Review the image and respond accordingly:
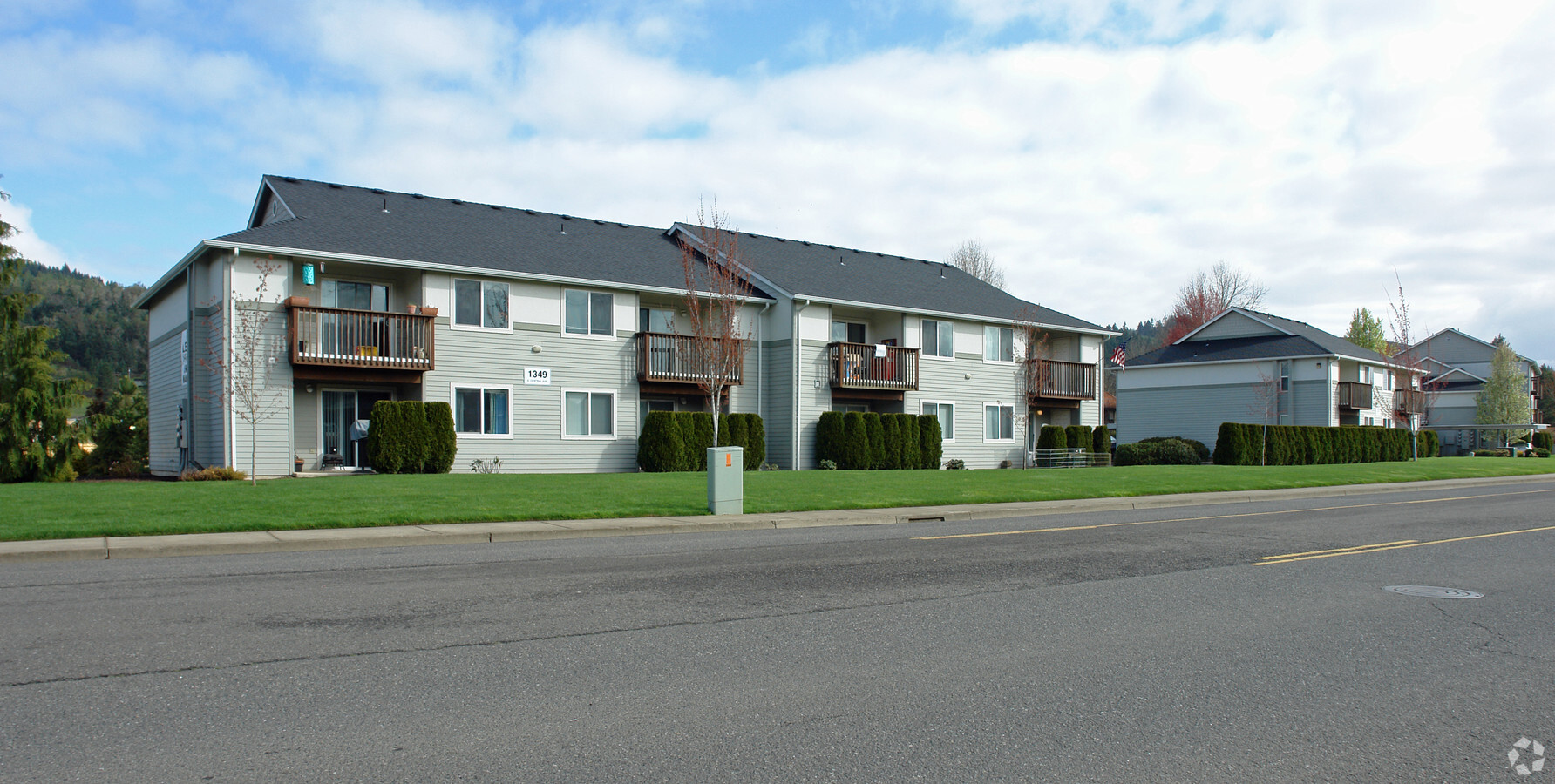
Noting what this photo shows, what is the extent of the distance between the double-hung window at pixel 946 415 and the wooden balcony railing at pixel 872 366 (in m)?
1.80

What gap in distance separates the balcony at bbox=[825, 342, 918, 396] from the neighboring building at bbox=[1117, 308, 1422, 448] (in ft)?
77.3

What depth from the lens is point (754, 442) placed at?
2900cm

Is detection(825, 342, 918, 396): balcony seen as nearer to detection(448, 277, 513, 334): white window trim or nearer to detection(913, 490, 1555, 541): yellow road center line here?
detection(448, 277, 513, 334): white window trim

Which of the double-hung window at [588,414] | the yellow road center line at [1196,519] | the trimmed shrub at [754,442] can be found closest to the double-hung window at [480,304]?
the double-hung window at [588,414]

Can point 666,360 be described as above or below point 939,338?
below

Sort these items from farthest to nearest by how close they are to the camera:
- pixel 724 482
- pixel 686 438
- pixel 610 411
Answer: pixel 610 411, pixel 686 438, pixel 724 482

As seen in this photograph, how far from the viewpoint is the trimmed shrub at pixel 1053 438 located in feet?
121

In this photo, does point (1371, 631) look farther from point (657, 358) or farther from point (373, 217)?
point (373, 217)

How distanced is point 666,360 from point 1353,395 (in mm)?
38294

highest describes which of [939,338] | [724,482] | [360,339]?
[939,338]

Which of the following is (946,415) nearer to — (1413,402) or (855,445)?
(855,445)

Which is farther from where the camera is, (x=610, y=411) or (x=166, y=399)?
(x=610, y=411)

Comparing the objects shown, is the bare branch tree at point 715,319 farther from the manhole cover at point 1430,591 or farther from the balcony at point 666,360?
the manhole cover at point 1430,591

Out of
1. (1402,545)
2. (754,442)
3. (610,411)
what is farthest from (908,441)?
(1402,545)
